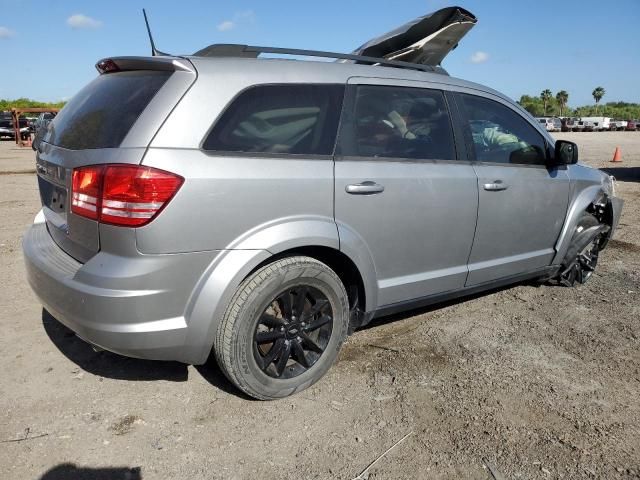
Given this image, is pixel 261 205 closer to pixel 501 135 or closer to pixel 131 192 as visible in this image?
pixel 131 192

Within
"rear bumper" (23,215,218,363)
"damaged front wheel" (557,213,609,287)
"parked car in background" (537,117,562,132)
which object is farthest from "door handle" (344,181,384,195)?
"parked car in background" (537,117,562,132)

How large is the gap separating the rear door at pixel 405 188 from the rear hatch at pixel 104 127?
3.26 ft

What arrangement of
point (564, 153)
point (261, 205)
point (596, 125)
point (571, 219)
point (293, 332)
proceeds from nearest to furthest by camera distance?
point (261, 205) → point (293, 332) → point (564, 153) → point (571, 219) → point (596, 125)

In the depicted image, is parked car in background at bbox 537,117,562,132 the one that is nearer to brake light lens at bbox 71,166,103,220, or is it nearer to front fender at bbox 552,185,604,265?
front fender at bbox 552,185,604,265

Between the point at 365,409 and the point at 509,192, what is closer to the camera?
the point at 365,409

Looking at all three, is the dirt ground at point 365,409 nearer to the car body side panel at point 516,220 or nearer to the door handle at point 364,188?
the car body side panel at point 516,220

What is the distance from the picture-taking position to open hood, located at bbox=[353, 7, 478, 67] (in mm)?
5082

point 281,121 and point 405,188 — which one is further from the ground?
point 281,121

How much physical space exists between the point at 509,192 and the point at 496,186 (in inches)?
6.7

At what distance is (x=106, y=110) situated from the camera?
8.81 feet

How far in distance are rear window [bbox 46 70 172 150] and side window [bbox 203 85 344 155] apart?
14.9 inches

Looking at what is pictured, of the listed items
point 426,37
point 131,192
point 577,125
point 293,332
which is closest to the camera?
point 131,192

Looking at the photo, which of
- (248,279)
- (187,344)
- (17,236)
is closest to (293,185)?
(248,279)

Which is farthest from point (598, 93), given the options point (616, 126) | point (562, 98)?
point (616, 126)
